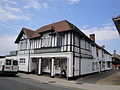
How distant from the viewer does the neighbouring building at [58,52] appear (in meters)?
16.1

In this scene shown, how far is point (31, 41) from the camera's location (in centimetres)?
2242

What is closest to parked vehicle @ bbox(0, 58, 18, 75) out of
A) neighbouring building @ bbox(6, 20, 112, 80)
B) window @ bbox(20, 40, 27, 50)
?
neighbouring building @ bbox(6, 20, 112, 80)

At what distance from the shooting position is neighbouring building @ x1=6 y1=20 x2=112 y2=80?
52.9 feet

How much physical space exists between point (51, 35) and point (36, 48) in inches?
170

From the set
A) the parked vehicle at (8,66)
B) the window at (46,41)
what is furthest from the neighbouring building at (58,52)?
the parked vehicle at (8,66)

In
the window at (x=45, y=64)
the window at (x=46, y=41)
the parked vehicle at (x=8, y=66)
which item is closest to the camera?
the parked vehicle at (x=8, y=66)

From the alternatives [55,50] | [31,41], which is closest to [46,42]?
[55,50]

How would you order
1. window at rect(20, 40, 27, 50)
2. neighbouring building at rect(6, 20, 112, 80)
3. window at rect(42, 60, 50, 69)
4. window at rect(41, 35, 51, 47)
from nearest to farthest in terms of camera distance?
neighbouring building at rect(6, 20, 112, 80) → window at rect(41, 35, 51, 47) → window at rect(42, 60, 50, 69) → window at rect(20, 40, 27, 50)

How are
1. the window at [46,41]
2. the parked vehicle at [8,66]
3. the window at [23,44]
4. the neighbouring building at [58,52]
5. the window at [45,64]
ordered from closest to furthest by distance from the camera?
the neighbouring building at [58,52] → the parked vehicle at [8,66] → the window at [46,41] → the window at [45,64] → the window at [23,44]

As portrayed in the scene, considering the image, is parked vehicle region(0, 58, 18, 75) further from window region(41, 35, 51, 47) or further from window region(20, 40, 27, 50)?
window region(20, 40, 27, 50)

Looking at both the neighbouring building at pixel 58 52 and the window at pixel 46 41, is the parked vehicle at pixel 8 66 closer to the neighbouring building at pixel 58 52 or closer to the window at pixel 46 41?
the neighbouring building at pixel 58 52

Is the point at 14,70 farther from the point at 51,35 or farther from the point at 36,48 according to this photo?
the point at 51,35

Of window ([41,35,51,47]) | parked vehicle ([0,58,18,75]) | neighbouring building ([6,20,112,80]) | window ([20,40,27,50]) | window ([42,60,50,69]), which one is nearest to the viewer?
neighbouring building ([6,20,112,80])

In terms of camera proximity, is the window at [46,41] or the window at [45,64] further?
the window at [45,64]
